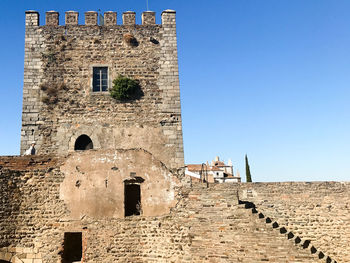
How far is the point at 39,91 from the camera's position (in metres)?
14.4

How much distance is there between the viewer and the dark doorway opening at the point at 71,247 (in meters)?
10.5

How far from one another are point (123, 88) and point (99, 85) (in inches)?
45.5

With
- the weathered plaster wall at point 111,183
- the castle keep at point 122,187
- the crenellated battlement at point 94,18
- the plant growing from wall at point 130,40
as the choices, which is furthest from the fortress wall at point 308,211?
the crenellated battlement at point 94,18

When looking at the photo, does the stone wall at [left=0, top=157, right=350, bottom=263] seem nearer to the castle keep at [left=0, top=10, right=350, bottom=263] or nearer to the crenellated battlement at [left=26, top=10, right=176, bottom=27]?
the castle keep at [left=0, top=10, right=350, bottom=263]

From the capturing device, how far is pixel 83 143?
14227 mm

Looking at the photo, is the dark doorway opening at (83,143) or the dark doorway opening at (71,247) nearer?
the dark doorway opening at (71,247)

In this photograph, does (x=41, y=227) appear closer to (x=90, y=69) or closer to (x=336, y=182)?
(x=90, y=69)

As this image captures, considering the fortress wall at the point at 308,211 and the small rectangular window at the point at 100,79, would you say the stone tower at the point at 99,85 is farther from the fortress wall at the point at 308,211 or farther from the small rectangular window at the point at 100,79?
the fortress wall at the point at 308,211

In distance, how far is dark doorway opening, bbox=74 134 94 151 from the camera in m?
14.1

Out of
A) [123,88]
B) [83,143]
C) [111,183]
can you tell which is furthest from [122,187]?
[123,88]

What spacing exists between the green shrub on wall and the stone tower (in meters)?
0.27

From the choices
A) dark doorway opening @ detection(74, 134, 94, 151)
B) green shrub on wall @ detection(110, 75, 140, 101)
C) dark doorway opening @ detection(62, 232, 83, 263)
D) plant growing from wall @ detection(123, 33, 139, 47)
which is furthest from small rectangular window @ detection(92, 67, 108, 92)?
dark doorway opening @ detection(62, 232, 83, 263)

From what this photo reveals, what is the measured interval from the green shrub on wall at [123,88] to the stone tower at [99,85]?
0.27 metres

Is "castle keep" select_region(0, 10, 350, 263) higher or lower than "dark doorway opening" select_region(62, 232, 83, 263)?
higher
